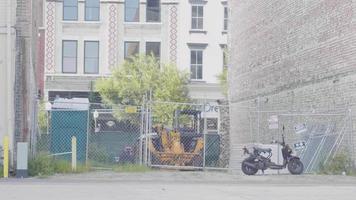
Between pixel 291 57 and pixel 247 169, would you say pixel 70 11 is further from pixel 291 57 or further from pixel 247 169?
pixel 247 169

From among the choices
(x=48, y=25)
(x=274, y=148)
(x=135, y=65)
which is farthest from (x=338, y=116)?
(x=48, y=25)

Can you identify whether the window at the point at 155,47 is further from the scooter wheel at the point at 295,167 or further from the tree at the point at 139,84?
the scooter wheel at the point at 295,167

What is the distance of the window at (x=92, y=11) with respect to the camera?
45.7 metres

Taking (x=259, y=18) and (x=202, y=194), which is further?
(x=259, y=18)

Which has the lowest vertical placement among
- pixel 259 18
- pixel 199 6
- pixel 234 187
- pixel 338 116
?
pixel 234 187

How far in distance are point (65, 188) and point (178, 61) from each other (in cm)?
3071

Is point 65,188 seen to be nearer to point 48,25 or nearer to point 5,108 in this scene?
point 5,108

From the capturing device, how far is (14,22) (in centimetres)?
1911

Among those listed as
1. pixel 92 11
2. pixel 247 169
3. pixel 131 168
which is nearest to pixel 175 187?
pixel 131 168

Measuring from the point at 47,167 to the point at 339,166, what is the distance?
332 inches

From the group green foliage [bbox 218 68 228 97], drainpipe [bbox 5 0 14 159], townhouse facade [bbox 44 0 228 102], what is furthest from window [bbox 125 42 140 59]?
drainpipe [bbox 5 0 14 159]

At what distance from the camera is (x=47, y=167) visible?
19.5m

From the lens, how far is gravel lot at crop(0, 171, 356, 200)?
13.8 metres

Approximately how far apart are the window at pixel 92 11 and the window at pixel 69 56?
1814 mm
